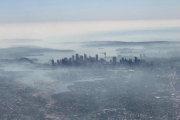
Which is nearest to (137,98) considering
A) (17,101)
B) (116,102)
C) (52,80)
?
(116,102)

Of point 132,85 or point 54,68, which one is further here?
point 54,68

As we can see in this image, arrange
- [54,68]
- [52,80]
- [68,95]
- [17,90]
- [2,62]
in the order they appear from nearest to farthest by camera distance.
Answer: [68,95] → [17,90] → [52,80] → [54,68] → [2,62]

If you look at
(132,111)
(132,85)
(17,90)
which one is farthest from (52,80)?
(132,111)

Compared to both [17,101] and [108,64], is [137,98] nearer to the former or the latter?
[17,101]

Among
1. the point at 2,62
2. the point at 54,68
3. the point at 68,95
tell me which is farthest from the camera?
the point at 2,62

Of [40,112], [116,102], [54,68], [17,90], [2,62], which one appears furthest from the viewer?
[2,62]

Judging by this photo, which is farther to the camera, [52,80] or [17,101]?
[52,80]

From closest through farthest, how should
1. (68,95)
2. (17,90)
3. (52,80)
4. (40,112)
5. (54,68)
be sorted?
(40,112) < (68,95) < (17,90) < (52,80) < (54,68)

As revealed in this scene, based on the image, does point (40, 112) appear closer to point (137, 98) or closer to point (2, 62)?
point (137, 98)
